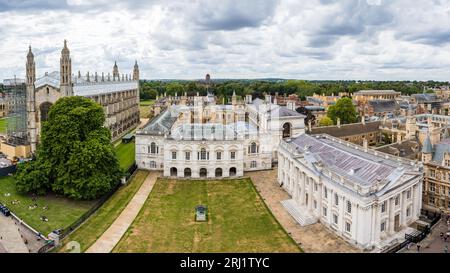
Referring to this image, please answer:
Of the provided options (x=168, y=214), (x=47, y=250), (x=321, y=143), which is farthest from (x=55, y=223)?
(x=321, y=143)

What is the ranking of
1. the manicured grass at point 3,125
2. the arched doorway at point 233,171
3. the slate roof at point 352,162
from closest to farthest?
the slate roof at point 352,162 < the arched doorway at point 233,171 < the manicured grass at point 3,125

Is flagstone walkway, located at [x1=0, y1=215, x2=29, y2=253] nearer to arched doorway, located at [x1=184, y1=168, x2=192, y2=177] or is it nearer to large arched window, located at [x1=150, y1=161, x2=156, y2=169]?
large arched window, located at [x1=150, y1=161, x2=156, y2=169]

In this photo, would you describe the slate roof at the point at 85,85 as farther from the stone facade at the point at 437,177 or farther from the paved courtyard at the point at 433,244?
the paved courtyard at the point at 433,244

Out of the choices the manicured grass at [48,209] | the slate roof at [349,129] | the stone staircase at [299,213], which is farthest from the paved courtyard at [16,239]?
the slate roof at [349,129]

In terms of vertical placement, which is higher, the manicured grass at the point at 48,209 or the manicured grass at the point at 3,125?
the manicured grass at the point at 3,125

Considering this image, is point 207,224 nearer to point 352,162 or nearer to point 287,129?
point 352,162

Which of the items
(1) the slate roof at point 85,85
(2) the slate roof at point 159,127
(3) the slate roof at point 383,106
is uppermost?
(1) the slate roof at point 85,85
